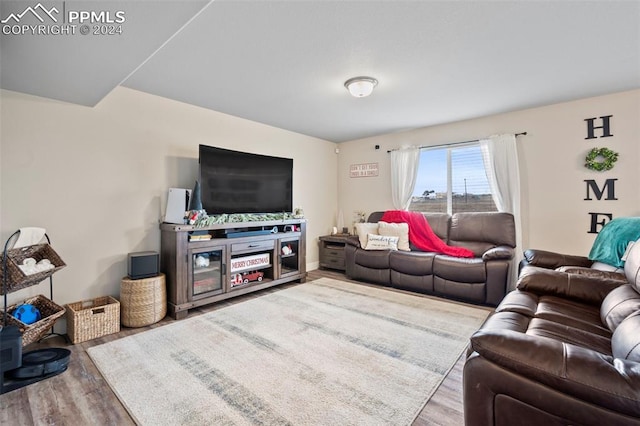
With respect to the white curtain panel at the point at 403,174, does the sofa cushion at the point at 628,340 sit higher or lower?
lower

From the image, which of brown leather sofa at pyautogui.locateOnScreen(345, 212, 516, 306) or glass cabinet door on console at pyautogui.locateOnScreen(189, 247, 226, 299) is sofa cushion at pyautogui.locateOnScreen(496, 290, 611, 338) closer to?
brown leather sofa at pyautogui.locateOnScreen(345, 212, 516, 306)

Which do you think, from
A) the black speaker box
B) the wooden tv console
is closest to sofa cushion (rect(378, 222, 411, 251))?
the wooden tv console

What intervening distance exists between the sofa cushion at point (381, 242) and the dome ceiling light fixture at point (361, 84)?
6.96ft

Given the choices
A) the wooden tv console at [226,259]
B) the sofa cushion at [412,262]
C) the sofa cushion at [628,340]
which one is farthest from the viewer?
the sofa cushion at [412,262]

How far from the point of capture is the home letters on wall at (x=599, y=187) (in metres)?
3.12

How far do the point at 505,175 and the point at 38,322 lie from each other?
16.6 feet

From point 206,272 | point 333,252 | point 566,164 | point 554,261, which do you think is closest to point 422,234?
point 333,252

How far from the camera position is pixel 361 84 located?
2.67 meters

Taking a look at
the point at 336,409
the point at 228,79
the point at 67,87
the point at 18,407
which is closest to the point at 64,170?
the point at 67,87

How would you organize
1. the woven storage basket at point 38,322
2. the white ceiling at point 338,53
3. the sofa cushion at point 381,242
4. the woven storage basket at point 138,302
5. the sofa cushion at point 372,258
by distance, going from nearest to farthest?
1. the white ceiling at point 338,53
2. the woven storage basket at point 38,322
3. the woven storage basket at point 138,302
4. the sofa cushion at point 372,258
5. the sofa cushion at point 381,242

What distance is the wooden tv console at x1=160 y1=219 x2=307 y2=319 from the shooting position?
291 centimetres

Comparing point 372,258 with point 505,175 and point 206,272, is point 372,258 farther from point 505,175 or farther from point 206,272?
point 206,272

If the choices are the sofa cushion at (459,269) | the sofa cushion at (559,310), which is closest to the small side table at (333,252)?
the sofa cushion at (459,269)

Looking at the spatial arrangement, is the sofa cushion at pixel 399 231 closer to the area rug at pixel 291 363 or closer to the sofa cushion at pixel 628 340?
the area rug at pixel 291 363
